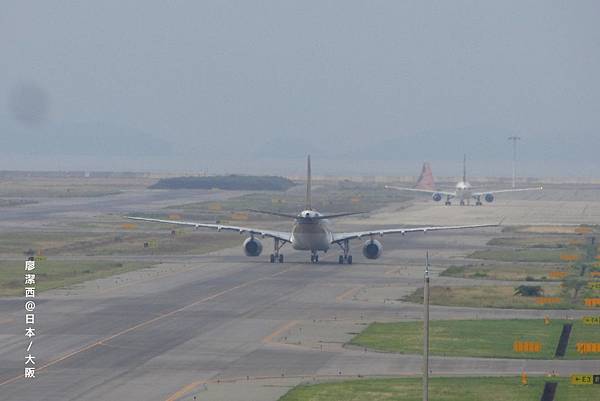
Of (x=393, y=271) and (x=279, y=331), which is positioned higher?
(x=393, y=271)

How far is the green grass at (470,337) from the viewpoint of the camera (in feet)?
204

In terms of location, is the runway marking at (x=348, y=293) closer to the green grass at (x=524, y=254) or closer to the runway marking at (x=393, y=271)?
the runway marking at (x=393, y=271)

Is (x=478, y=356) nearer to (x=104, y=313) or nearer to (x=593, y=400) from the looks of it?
(x=593, y=400)

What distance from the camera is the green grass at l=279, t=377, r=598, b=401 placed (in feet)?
166

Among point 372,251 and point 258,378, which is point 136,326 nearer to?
point 258,378

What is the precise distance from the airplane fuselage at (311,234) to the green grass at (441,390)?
4618 centimetres

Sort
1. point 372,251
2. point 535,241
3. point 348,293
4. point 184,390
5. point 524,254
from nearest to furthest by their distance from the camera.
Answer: point 184,390 < point 348,293 < point 372,251 < point 524,254 < point 535,241

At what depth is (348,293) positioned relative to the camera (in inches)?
3342

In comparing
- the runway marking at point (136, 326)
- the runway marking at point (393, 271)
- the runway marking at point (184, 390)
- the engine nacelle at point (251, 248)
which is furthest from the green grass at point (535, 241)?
the runway marking at point (184, 390)

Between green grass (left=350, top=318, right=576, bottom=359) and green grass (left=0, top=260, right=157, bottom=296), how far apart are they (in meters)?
27.1

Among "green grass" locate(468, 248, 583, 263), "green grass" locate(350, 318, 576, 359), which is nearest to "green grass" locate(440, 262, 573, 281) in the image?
"green grass" locate(468, 248, 583, 263)

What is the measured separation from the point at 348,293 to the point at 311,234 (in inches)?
653

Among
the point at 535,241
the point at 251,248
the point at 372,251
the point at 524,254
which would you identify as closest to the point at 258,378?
the point at 251,248

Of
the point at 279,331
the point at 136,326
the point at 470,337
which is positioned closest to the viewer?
the point at 470,337
